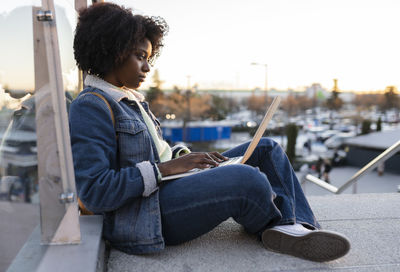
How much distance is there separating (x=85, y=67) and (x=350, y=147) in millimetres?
26902

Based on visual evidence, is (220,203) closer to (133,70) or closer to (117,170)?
(117,170)

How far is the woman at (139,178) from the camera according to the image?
62.1 inches

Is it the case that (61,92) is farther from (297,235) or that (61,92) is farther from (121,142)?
(297,235)

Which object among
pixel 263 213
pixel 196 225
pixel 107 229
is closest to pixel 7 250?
pixel 107 229

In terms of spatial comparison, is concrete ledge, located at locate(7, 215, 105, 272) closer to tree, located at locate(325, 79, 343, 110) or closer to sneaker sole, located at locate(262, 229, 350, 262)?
sneaker sole, located at locate(262, 229, 350, 262)

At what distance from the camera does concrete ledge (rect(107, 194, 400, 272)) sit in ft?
5.58

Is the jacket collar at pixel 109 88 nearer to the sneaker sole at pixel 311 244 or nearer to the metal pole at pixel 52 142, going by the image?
the metal pole at pixel 52 142

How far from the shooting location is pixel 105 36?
176 cm

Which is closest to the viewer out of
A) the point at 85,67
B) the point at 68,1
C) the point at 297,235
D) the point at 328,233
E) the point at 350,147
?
the point at 328,233

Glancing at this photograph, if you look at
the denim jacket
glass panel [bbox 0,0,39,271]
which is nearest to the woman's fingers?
the denim jacket

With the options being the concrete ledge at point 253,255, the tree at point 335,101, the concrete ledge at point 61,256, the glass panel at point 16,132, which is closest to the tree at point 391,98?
the tree at point 335,101

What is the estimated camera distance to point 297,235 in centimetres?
174

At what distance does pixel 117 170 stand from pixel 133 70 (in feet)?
1.56

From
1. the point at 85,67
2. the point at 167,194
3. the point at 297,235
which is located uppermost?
the point at 85,67
